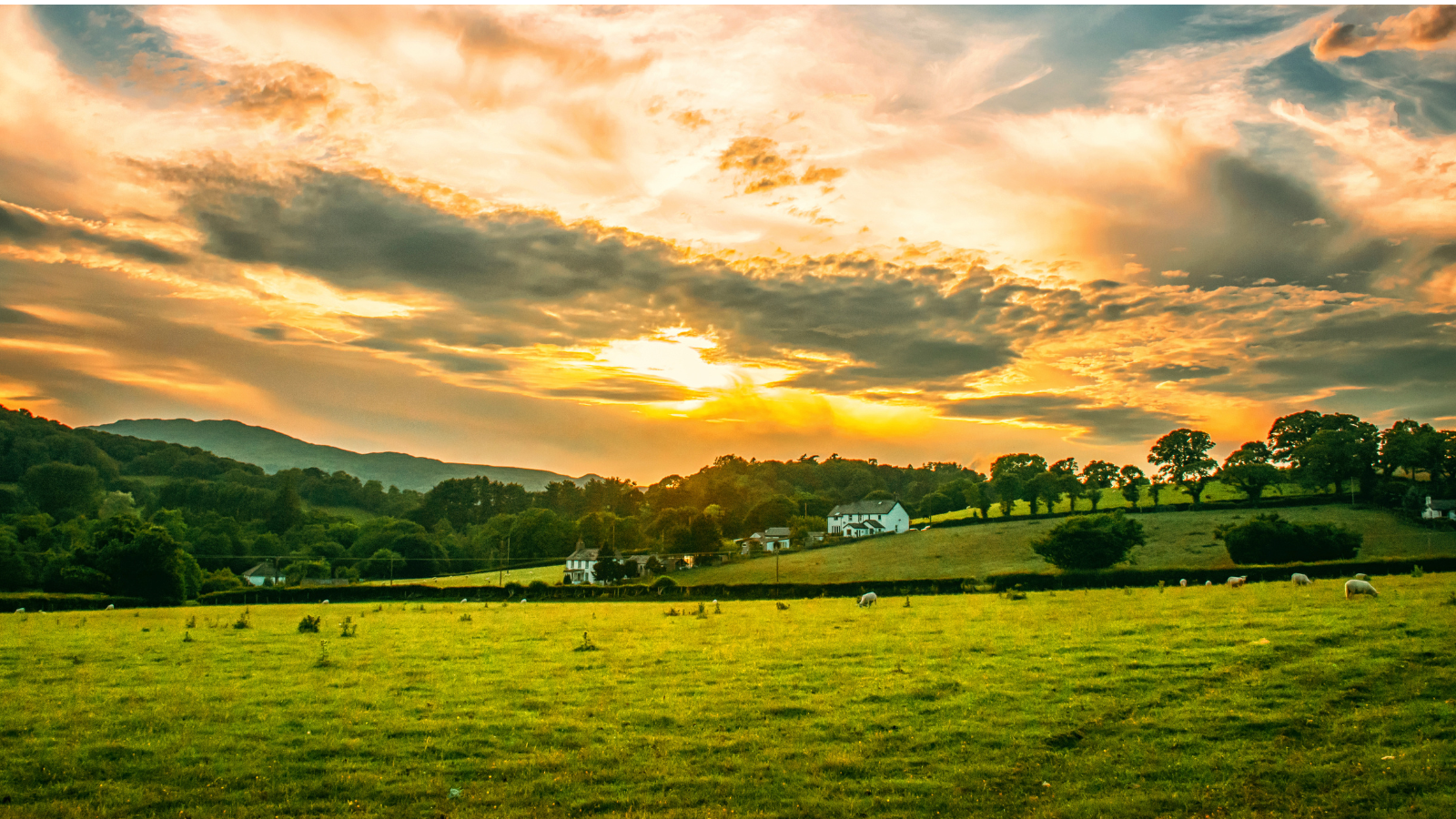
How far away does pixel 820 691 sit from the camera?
17.1 metres

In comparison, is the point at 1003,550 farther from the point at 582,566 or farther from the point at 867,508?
the point at 582,566

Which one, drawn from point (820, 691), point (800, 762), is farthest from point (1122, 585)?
point (800, 762)

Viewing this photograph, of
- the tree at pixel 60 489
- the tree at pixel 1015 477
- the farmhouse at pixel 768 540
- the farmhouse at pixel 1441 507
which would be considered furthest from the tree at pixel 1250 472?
the tree at pixel 60 489

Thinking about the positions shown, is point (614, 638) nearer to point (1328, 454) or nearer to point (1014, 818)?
point (1014, 818)

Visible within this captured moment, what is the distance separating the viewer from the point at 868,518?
504ft

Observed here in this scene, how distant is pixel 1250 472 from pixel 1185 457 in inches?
706

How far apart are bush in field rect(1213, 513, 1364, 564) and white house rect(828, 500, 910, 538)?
81203 millimetres

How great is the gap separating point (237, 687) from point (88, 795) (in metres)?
7.67

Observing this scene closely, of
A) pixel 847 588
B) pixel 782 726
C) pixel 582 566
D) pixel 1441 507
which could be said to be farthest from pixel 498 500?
pixel 782 726

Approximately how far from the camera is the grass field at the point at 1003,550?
3068 inches

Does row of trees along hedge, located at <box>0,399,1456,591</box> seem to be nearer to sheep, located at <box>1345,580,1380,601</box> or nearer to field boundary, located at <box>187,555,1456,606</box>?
field boundary, located at <box>187,555,1456,606</box>

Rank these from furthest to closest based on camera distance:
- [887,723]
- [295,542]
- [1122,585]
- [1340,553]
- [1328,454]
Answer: [295,542], [1328,454], [1340,553], [1122,585], [887,723]

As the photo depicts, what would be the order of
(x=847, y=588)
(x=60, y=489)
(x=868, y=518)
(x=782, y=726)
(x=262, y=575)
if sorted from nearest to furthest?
(x=782, y=726), (x=847, y=588), (x=262, y=575), (x=60, y=489), (x=868, y=518)

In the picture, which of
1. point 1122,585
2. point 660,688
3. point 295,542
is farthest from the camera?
point 295,542
